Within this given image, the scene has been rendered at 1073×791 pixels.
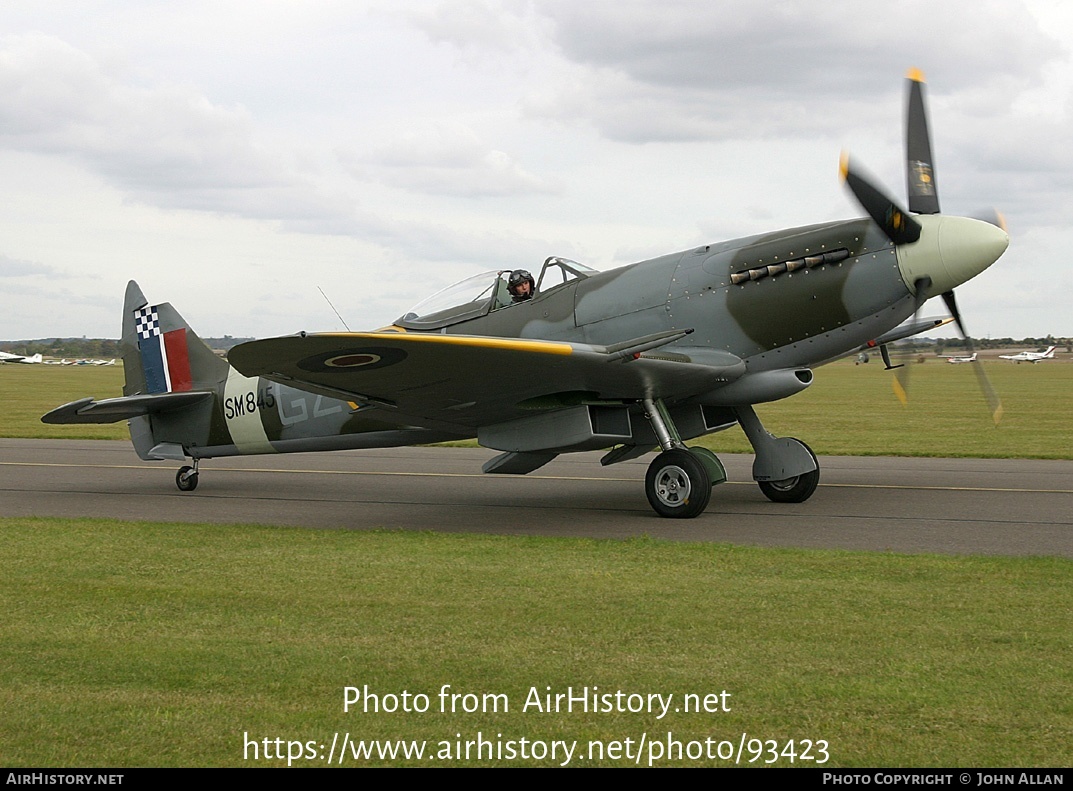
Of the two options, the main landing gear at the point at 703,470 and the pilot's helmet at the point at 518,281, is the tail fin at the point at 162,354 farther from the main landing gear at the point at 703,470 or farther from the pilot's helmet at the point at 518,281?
the main landing gear at the point at 703,470

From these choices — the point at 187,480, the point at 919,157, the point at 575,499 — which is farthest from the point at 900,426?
the point at 187,480

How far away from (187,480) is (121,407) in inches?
46.6

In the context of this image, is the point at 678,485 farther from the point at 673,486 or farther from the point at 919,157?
the point at 919,157

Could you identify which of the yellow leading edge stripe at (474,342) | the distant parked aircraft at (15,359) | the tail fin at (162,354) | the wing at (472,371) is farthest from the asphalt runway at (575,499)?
the distant parked aircraft at (15,359)

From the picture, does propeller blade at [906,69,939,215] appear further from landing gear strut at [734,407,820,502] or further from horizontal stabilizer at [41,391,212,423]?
horizontal stabilizer at [41,391,212,423]

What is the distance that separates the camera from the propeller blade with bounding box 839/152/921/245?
9.28 metres

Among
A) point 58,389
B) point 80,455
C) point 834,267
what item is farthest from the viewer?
point 58,389

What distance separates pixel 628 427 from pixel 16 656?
628 centimetres

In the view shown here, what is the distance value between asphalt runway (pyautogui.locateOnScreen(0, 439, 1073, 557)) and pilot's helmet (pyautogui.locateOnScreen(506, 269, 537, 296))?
88.7 inches

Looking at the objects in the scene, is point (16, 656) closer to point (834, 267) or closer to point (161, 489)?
point (834, 267)

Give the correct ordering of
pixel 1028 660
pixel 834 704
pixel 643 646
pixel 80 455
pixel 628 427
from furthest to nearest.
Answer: pixel 80 455
pixel 628 427
pixel 643 646
pixel 1028 660
pixel 834 704

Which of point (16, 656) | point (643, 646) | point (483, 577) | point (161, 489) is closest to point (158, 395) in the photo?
point (161, 489)

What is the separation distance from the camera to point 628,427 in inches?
406

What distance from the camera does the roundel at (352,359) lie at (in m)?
8.56
